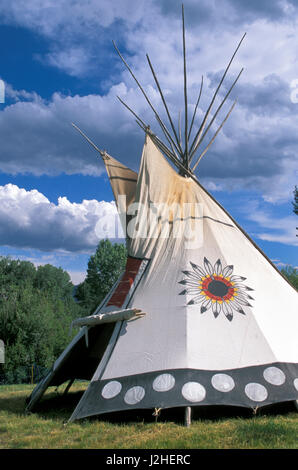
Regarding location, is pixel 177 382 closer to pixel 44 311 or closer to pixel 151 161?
pixel 151 161

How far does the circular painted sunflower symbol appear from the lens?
6.29m

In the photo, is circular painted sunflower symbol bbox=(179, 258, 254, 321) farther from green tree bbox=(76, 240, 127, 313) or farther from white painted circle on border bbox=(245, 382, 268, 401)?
green tree bbox=(76, 240, 127, 313)

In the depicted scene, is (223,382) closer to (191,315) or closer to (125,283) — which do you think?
(191,315)

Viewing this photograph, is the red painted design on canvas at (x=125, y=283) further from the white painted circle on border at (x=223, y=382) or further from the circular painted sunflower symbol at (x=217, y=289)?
the white painted circle on border at (x=223, y=382)

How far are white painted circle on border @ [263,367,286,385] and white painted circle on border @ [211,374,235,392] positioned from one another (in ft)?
1.62

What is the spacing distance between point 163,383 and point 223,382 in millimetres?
785

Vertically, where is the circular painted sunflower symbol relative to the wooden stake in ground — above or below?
above

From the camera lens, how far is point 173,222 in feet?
24.4

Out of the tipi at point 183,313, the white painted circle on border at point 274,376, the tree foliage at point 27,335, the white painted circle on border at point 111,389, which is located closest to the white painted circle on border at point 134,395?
the tipi at point 183,313

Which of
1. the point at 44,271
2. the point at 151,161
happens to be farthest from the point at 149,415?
the point at 44,271

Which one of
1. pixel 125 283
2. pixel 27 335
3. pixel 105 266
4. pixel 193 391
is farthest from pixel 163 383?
pixel 105 266

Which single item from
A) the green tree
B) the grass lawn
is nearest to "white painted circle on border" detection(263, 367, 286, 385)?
the grass lawn

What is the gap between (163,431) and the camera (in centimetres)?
490

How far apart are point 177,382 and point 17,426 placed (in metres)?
2.38
